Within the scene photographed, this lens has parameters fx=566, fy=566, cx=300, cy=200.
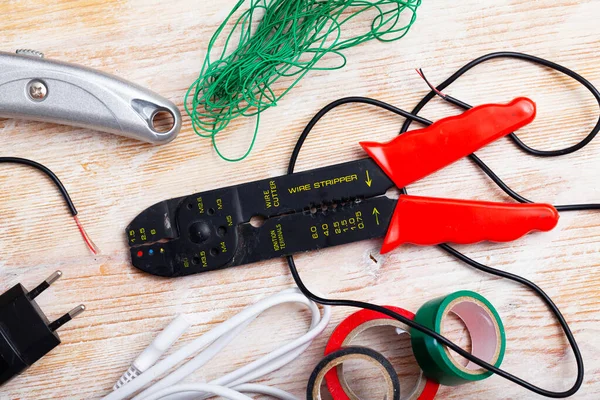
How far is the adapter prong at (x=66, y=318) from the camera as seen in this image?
805mm

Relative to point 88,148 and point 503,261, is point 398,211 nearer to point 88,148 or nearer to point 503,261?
point 503,261

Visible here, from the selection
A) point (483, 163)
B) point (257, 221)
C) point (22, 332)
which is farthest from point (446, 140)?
point (22, 332)

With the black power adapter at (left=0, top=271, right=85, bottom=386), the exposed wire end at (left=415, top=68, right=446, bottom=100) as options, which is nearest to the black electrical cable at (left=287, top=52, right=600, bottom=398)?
the exposed wire end at (left=415, top=68, right=446, bottom=100)

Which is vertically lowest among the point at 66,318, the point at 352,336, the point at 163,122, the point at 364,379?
the point at 364,379

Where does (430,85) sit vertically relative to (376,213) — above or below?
above

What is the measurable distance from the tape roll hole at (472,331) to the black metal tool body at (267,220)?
0.54 ft

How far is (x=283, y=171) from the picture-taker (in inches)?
34.3

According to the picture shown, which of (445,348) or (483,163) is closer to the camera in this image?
(445,348)

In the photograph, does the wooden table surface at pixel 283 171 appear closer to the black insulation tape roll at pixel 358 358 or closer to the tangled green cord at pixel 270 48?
the tangled green cord at pixel 270 48

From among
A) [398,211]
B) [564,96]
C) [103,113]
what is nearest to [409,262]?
[398,211]

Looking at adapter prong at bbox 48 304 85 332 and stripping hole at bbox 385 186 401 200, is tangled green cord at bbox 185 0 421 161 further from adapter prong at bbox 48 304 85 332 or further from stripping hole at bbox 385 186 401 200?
adapter prong at bbox 48 304 85 332

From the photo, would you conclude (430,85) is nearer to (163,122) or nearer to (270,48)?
(270,48)

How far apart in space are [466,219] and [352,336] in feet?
0.77

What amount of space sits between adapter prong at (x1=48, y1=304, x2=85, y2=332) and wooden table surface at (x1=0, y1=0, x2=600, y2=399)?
0.04m
